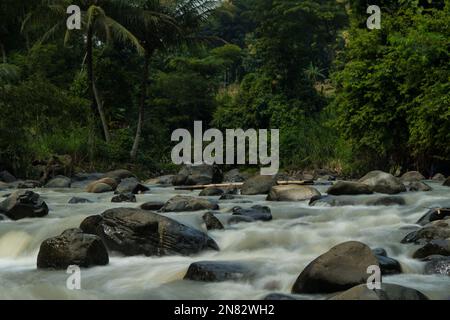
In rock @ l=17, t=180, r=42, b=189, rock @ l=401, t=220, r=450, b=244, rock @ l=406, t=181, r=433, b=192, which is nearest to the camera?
rock @ l=401, t=220, r=450, b=244

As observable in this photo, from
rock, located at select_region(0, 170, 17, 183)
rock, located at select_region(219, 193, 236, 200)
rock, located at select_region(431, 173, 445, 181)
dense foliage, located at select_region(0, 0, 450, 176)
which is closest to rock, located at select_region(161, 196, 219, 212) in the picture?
rock, located at select_region(219, 193, 236, 200)

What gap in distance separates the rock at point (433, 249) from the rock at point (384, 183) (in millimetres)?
4947

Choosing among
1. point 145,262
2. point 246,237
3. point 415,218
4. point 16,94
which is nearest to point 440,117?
point 415,218

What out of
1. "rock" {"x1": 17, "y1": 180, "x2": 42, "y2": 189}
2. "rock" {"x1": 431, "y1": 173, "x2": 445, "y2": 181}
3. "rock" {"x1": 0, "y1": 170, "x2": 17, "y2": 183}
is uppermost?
"rock" {"x1": 431, "y1": 173, "x2": 445, "y2": 181}

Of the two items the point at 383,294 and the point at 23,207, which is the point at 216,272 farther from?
the point at 23,207

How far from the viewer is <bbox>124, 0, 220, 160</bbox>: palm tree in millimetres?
21328

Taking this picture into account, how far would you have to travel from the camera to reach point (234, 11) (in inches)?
2299

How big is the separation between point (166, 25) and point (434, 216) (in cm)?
1573

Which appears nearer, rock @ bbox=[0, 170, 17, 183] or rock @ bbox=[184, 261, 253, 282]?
rock @ bbox=[184, 261, 253, 282]

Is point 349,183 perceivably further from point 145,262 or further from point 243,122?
point 243,122

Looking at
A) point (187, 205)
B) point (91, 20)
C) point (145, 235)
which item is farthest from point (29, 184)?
point (145, 235)

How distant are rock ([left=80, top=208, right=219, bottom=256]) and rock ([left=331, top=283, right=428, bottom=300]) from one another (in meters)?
2.62

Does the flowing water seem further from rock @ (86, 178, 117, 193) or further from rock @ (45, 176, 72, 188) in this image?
rock @ (45, 176, 72, 188)
